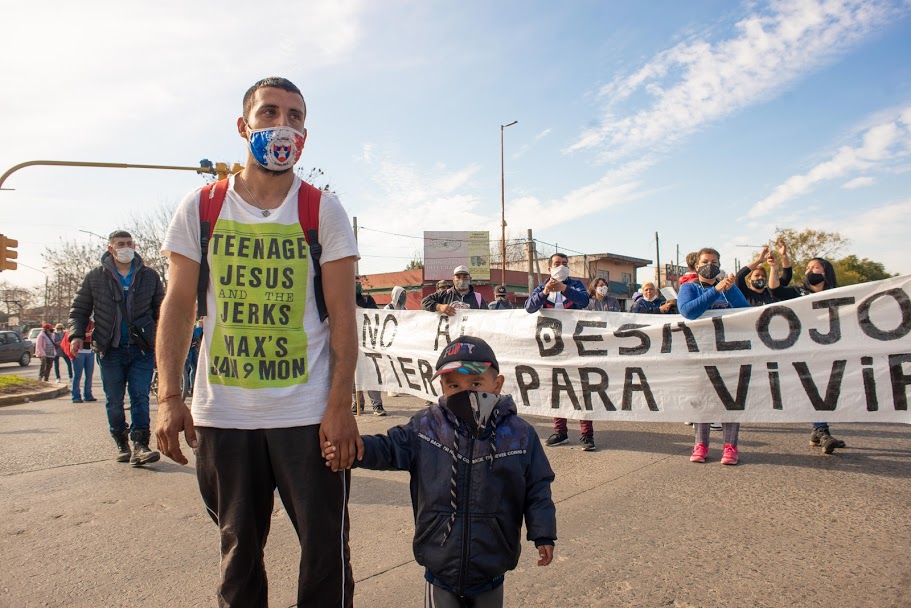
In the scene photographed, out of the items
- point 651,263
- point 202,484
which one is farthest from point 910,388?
point 651,263

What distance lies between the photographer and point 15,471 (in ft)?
18.2

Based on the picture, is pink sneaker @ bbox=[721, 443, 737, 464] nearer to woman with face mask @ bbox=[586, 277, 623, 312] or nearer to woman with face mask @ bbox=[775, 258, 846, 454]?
woman with face mask @ bbox=[775, 258, 846, 454]

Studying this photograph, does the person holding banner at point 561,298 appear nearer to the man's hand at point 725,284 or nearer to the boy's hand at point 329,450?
the man's hand at point 725,284

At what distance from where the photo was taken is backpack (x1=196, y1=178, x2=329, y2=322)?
2.04 metres

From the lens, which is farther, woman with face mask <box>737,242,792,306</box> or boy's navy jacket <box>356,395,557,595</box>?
woman with face mask <box>737,242,792,306</box>

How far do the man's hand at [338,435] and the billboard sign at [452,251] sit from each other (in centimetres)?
4424

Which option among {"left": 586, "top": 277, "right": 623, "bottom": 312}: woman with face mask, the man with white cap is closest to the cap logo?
the man with white cap

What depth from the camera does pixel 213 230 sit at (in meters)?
2.03

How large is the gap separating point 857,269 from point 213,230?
59.4 meters

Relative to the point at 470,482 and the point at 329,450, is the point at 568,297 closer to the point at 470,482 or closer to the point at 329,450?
the point at 470,482

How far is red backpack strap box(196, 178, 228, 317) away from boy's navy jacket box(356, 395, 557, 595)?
740 millimetres

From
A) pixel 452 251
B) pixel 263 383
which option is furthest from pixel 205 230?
pixel 452 251

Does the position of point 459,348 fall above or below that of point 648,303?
below

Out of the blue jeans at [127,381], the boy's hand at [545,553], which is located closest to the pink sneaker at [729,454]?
the boy's hand at [545,553]
